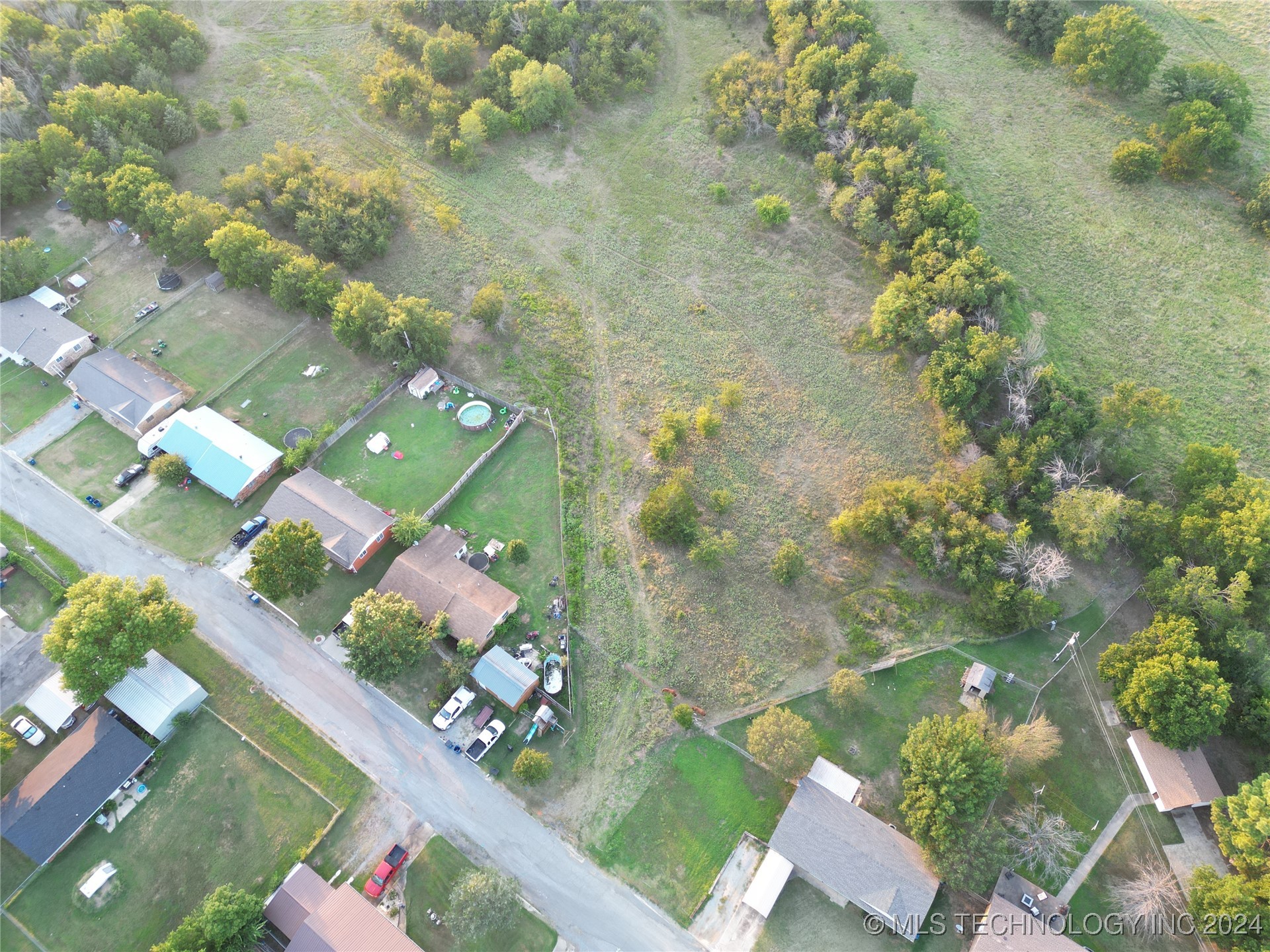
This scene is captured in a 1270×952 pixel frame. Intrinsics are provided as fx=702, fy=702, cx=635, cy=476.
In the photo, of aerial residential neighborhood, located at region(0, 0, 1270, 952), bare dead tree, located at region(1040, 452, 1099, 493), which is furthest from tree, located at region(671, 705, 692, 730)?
bare dead tree, located at region(1040, 452, 1099, 493)

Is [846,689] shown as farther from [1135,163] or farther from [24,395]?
[24,395]

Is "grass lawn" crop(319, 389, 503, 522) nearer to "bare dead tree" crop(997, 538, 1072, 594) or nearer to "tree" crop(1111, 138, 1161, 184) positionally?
"bare dead tree" crop(997, 538, 1072, 594)

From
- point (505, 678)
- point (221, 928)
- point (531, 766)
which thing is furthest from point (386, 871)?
point (505, 678)

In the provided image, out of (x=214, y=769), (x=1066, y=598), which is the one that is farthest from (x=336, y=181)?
(x=1066, y=598)

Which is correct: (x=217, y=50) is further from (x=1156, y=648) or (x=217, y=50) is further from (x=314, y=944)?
(x=1156, y=648)

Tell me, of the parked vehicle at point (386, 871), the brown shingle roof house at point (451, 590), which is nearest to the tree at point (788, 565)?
the brown shingle roof house at point (451, 590)

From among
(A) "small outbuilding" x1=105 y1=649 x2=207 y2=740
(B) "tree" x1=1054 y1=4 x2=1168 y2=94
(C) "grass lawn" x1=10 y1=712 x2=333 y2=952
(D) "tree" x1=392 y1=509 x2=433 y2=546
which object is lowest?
(C) "grass lawn" x1=10 y1=712 x2=333 y2=952
